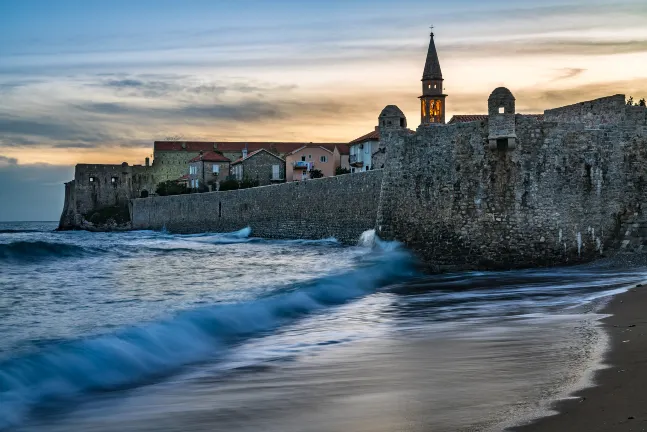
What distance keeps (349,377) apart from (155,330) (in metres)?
3.91

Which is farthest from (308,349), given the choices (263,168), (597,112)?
(263,168)

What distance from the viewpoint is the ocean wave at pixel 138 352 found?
7266 mm

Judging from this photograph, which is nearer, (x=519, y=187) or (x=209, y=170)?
(x=519, y=187)

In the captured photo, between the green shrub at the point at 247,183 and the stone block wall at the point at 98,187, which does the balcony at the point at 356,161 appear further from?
the stone block wall at the point at 98,187

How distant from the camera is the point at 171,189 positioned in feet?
255

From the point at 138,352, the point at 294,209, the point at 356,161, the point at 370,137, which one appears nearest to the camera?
the point at 138,352

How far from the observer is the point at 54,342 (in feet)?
29.7

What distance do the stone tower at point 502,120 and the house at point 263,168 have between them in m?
55.5

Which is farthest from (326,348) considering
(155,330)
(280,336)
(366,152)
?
(366,152)

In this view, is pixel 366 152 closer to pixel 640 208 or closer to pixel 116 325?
pixel 640 208

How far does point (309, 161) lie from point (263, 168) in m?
4.59

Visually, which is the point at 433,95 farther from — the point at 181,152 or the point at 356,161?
the point at 181,152

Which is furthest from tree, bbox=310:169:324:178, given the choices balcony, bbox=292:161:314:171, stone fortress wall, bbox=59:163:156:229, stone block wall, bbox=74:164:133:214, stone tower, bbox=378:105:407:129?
stone tower, bbox=378:105:407:129

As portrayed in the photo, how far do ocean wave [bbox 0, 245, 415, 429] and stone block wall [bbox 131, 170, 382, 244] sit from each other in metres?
12.1
